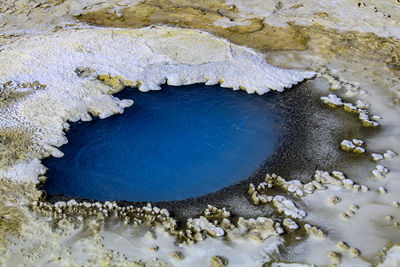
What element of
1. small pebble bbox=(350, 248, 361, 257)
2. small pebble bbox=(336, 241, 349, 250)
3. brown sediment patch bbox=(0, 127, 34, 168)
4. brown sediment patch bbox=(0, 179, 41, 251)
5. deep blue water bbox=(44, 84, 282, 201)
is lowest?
small pebble bbox=(350, 248, 361, 257)

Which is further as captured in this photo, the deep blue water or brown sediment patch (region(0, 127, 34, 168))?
brown sediment patch (region(0, 127, 34, 168))

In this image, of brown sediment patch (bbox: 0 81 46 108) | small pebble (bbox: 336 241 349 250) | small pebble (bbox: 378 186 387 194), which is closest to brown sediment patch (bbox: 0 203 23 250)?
brown sediment patch (bbox: 0 81 46 108)

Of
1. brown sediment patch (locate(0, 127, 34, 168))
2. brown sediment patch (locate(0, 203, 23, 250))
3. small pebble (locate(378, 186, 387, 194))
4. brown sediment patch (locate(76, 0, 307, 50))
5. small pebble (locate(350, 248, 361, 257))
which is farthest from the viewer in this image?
brown sediment patch (locate(76, 0, 307, 50))

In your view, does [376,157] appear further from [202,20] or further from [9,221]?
[202,20]

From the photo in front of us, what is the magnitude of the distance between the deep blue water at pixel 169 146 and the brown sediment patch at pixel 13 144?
0.37m

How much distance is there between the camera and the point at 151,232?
3975 mm

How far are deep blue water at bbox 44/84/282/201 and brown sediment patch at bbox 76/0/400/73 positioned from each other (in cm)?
176

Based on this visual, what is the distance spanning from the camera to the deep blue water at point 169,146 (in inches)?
185

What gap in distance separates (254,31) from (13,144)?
4.85m

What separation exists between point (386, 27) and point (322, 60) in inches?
72.7

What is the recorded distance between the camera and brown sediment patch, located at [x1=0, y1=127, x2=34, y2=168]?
15.8 ft

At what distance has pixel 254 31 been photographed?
7750 millimetres

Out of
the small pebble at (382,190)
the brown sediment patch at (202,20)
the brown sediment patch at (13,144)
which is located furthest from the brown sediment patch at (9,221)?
the brown sediment patch at (202,20)

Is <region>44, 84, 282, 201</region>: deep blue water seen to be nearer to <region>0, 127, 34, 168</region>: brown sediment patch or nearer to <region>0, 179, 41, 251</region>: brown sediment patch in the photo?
<region>0, 179, 41, 251</region>: brown sediment patch
